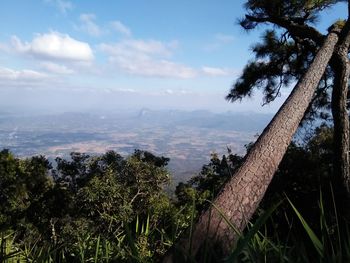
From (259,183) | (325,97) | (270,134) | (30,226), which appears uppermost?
(325,97)

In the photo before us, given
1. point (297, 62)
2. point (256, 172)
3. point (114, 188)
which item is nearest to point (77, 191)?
point (114, 188)

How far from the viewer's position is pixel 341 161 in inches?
218

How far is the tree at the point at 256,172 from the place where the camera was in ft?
8.71

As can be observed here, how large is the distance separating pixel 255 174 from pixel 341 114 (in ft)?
8.72

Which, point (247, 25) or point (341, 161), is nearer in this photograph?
point (341, 161)

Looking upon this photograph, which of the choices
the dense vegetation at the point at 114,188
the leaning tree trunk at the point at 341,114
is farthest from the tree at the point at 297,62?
the dense vegetation at the point at 114,188

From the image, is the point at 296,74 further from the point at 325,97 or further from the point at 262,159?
the point at 262,159

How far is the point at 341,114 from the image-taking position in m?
5.70

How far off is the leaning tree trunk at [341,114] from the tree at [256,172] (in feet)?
0.77

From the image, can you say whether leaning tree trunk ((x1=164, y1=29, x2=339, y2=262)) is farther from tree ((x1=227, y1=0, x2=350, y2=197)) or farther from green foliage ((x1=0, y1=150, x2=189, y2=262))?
green foliage ((x1=0, y1=150, x2=189, y2=262))

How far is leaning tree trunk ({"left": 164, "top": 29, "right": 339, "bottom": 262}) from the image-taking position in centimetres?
263

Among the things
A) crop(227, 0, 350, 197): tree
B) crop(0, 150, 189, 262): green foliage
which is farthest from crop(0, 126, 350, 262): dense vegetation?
crop(227, 0, 350, 197): tree

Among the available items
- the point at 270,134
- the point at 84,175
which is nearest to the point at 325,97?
the point at 270,134

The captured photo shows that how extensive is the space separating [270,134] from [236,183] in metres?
1.03
